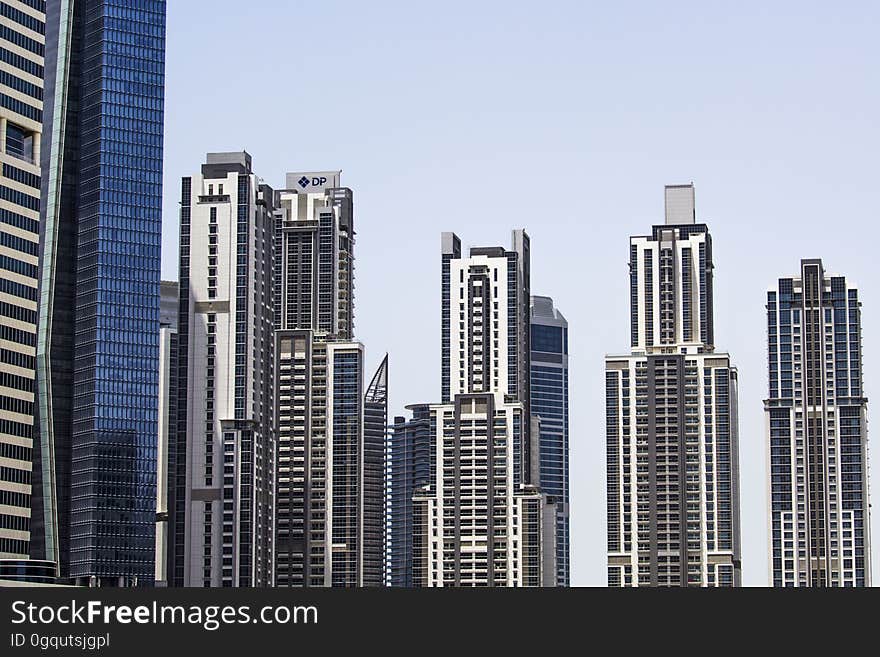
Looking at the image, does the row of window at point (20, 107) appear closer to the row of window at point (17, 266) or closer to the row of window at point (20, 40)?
the row of window at point (20, 40)

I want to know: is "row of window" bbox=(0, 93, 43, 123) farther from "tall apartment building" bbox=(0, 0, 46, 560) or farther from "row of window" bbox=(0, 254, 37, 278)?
"row of window" bbox=(0, 254, 37, 278)

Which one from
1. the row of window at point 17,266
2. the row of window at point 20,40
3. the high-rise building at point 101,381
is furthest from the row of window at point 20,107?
the high-rise building at point 101,381

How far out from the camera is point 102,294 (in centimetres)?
19575

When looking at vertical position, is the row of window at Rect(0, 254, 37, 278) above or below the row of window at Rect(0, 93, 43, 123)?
below

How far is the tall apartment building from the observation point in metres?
139

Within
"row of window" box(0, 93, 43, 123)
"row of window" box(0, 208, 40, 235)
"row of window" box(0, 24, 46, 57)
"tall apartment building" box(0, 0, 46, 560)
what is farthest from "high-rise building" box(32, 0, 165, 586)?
"row of window" box(0, 93, 43, 123)

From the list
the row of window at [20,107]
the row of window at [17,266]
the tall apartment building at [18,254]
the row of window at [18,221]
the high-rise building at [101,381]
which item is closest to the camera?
the row of window at [20,107]

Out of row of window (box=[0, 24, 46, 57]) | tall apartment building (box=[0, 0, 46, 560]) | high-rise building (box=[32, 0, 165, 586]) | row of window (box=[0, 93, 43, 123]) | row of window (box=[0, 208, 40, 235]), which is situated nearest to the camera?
row of window (box=[0, 93, 43, 123])

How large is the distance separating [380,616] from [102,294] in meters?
174

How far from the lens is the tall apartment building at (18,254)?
138750 millimetres

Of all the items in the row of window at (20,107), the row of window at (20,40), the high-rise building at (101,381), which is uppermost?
the row of window at (20,40)

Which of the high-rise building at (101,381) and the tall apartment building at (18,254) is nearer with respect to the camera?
the tall apartment building at (18,254)

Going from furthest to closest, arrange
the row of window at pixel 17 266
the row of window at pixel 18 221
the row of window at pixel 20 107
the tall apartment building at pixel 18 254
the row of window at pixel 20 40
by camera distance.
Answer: the row of window at pixel 20 40, the row of window at pixel 17 266, the row of window at pixel 18 221, the tall apartment building at pixel 18 254, the row of window at pixel 20 107

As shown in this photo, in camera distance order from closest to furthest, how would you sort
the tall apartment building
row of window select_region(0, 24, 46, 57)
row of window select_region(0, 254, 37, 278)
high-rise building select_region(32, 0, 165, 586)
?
1. the tall apartment building
2. row of window select_region(0, 254, 37, 278)
3. row of window select_region(0, 24, 46, 57)
4. high-rise building select_region(32, 0, 165, 586)
